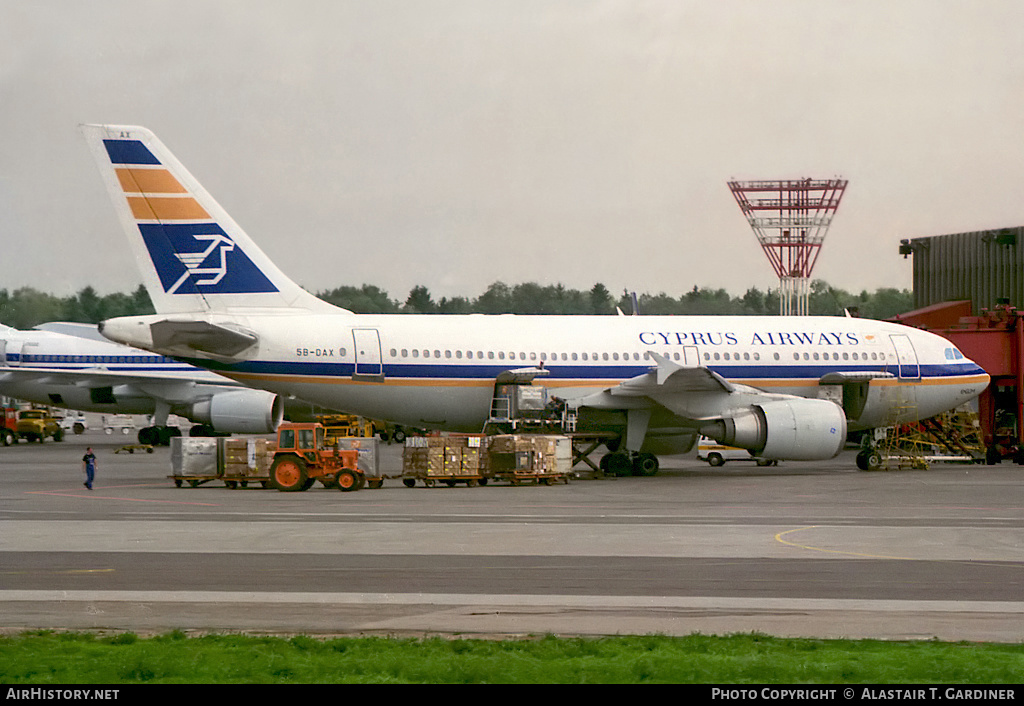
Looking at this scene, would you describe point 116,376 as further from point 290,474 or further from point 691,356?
point 691,356

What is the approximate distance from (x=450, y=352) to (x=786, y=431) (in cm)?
995

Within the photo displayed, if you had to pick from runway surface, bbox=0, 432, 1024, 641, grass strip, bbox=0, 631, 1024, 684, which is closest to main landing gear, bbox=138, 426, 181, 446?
runway surface, bbox=0, 432, 1024, 641

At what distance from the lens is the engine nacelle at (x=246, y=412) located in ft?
170

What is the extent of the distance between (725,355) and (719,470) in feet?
16.1

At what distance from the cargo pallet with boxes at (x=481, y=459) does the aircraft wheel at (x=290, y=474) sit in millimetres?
3049

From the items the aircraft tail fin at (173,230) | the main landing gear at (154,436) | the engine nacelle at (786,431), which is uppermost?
the aircraft tail fin at (173,230)

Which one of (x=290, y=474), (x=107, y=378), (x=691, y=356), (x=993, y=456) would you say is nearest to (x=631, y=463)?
(x=691, y=356)

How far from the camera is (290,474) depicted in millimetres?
32969

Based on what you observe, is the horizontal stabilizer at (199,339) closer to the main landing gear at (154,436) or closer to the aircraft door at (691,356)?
the aircraft door at (691,356)

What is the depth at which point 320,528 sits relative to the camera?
23000 mm

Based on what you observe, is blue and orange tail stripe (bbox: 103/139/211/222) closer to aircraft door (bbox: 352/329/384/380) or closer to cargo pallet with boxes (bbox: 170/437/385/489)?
aircraft door (bbox: 352/329/384/380)

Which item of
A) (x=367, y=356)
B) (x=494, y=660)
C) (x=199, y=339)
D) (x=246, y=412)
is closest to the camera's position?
(x=494, y=660)

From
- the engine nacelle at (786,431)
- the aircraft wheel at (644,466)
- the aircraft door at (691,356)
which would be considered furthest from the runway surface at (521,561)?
the aircraft door at (691,356)

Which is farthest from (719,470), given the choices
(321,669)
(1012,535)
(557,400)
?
(321,669)
